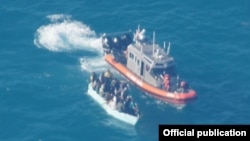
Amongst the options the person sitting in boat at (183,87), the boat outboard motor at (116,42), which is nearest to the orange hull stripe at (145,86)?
→ the person sitting in boat at (183,87)

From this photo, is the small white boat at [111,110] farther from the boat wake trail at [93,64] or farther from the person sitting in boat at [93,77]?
the boat wake trail at [93,64]

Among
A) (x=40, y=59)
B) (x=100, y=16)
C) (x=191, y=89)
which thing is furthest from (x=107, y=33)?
(x=191, y=89)

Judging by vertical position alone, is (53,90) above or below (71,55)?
below

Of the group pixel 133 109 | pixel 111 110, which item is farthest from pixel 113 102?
pixel 133 109

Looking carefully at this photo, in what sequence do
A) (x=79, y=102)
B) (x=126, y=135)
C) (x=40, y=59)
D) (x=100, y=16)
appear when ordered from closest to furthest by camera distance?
1. (x=126, y=135)
2. (x=79, y=102)
3. (x=40, y=59)
4. (x=100, y=16)

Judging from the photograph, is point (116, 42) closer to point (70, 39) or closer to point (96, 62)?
point (96, 62)

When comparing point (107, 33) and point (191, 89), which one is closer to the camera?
point (191, 89)

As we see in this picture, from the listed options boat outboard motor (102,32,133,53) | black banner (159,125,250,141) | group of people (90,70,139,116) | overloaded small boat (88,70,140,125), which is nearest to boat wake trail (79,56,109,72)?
boat outboard motor (102,32,133,53)

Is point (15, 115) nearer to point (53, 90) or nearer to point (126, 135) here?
point (53, 90)
